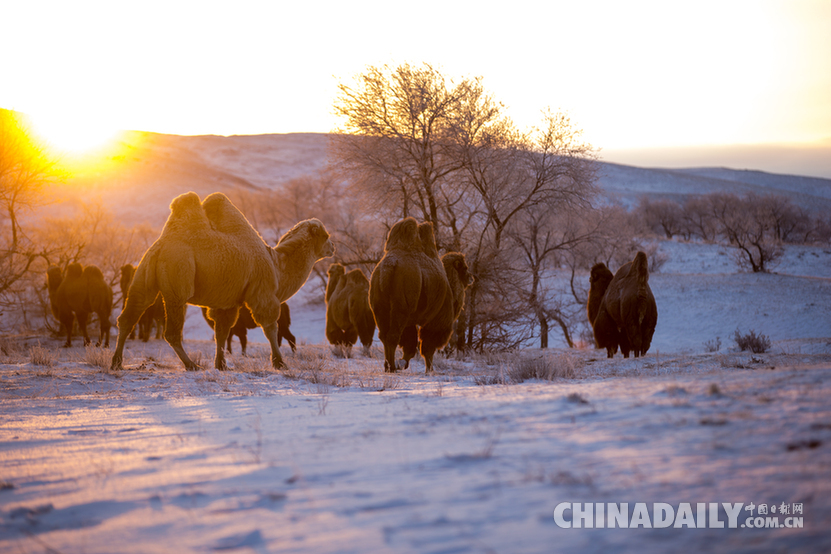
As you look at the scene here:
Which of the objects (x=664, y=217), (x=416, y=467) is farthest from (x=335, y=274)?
(x=664, y=217)

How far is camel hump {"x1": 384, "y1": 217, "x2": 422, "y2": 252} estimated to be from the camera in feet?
30.9

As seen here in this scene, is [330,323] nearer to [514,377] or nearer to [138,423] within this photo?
[514,377]

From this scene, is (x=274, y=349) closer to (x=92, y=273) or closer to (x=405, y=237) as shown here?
(x=405, y=237)

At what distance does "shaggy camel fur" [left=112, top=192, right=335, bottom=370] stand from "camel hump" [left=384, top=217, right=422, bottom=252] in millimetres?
1980

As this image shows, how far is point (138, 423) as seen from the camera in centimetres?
446

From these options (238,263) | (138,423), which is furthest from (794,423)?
(238,263)

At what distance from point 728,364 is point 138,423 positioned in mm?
7546

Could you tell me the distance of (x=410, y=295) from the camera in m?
8.74

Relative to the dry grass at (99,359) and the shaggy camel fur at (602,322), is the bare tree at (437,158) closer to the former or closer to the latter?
the shaggy camel fur at (602,322)

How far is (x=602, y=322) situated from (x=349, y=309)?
6672 mm

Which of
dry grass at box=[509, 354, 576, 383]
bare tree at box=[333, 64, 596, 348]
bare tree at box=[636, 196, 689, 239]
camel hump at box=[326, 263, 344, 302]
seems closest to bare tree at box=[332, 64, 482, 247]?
bare tree at box=[333, 64, 596, 348]

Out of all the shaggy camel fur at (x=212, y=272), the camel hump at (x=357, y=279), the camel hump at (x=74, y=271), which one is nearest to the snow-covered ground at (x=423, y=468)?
the shaggy camel fur at (x=212, y=272)

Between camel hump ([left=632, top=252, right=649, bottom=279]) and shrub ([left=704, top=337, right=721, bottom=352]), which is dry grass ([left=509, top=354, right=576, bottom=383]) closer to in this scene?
camel hump ([left=632, top=252, right=649, bottom=279])

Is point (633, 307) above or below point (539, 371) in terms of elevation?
above
